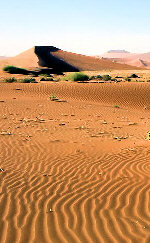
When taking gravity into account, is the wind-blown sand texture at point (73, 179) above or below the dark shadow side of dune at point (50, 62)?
below

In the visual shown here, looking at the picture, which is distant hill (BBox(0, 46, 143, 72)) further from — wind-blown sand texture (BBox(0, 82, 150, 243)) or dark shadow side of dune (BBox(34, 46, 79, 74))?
wind-blown sand texture (BBox(0, 82, 150, 243))

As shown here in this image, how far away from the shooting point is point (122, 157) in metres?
8.96

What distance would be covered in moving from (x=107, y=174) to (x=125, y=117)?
10846 millimetres

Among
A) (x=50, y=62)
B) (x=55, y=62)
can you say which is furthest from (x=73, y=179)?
(x=55, y=62)

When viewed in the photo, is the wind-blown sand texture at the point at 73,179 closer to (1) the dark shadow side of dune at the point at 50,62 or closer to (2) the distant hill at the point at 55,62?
(1) the dark shadow side of dune at the point at 50,62

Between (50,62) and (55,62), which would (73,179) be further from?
(55,62)

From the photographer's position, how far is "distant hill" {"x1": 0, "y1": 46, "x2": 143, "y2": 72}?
2626 inches

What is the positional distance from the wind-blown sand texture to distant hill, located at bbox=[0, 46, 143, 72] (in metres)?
49.8

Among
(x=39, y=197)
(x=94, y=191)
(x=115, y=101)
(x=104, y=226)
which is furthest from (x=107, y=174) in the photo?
(x=115, y=101)

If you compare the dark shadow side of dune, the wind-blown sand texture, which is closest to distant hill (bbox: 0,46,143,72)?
the dark shadow side of dune

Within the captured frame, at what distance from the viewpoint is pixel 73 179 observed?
7070 mm

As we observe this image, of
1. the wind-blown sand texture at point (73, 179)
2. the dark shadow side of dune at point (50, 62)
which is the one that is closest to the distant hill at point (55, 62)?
the dark shadow side of dune at point (50, 62)

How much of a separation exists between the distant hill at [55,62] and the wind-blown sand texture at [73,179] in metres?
49.8

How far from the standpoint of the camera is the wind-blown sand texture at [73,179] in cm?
471
